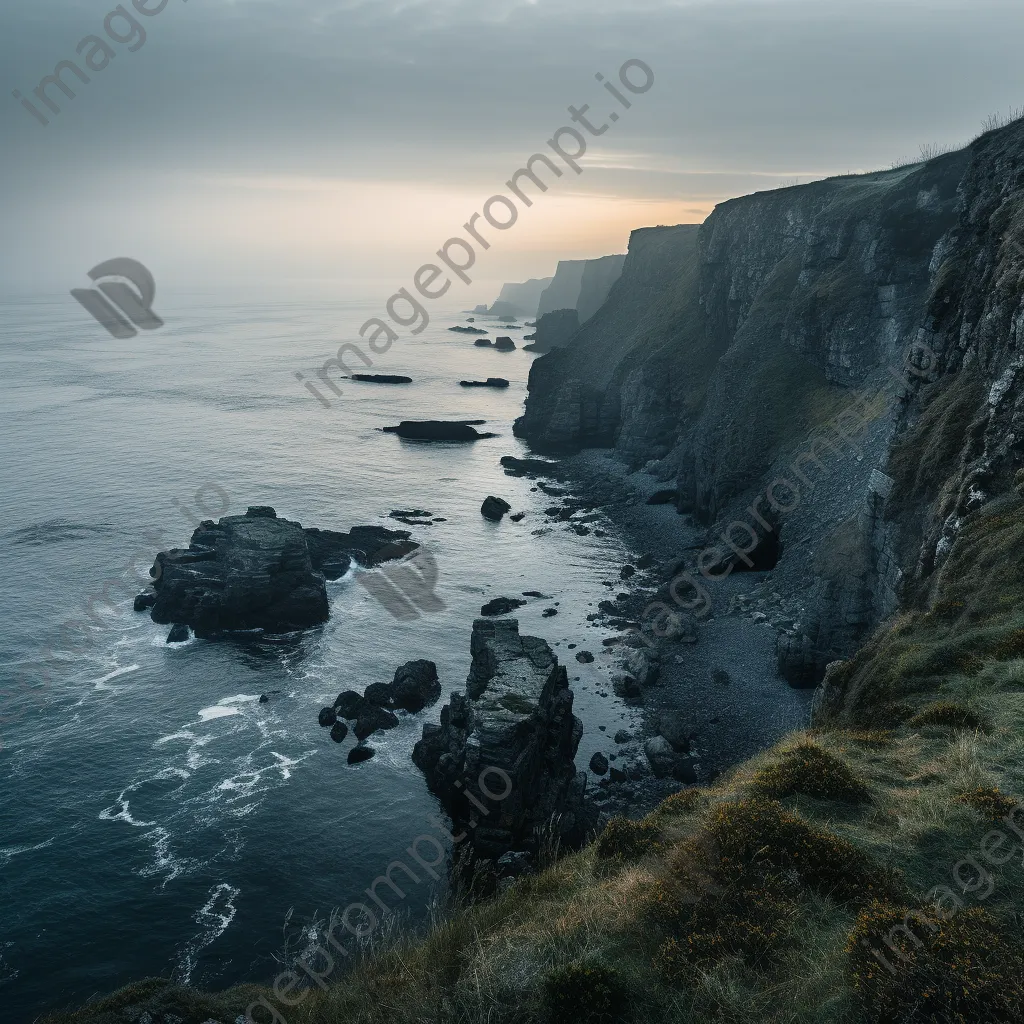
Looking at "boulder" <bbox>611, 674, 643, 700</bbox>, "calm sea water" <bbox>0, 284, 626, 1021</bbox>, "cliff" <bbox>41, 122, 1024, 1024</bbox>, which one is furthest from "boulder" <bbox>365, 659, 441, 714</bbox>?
"cliff" <bbox>41, 122, 1024, 1024</bbox>

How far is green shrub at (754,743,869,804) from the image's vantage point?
631 inches

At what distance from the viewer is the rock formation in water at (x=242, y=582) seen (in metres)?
59.1

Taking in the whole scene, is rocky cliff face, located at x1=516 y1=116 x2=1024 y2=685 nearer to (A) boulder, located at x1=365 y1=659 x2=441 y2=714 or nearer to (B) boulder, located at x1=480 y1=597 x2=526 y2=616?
(B) boulder, located at x1=480 y1=597 x2=526 y2=616

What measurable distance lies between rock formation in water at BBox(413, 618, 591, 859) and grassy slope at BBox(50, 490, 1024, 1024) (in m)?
17.5

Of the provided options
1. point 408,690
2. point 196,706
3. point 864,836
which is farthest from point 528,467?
point 864,836

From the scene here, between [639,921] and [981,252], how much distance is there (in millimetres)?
38965

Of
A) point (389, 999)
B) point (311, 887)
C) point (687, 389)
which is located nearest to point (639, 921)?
point (389, 999)

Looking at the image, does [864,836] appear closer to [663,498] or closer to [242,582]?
[242,582]

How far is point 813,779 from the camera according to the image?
16.3m

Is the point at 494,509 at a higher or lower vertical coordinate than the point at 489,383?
lower

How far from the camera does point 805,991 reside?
1081 centimetres

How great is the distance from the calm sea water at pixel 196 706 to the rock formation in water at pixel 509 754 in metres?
2.77

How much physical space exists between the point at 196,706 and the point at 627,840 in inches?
1580

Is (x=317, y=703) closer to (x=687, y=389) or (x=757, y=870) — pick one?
(x=757, y=870)
